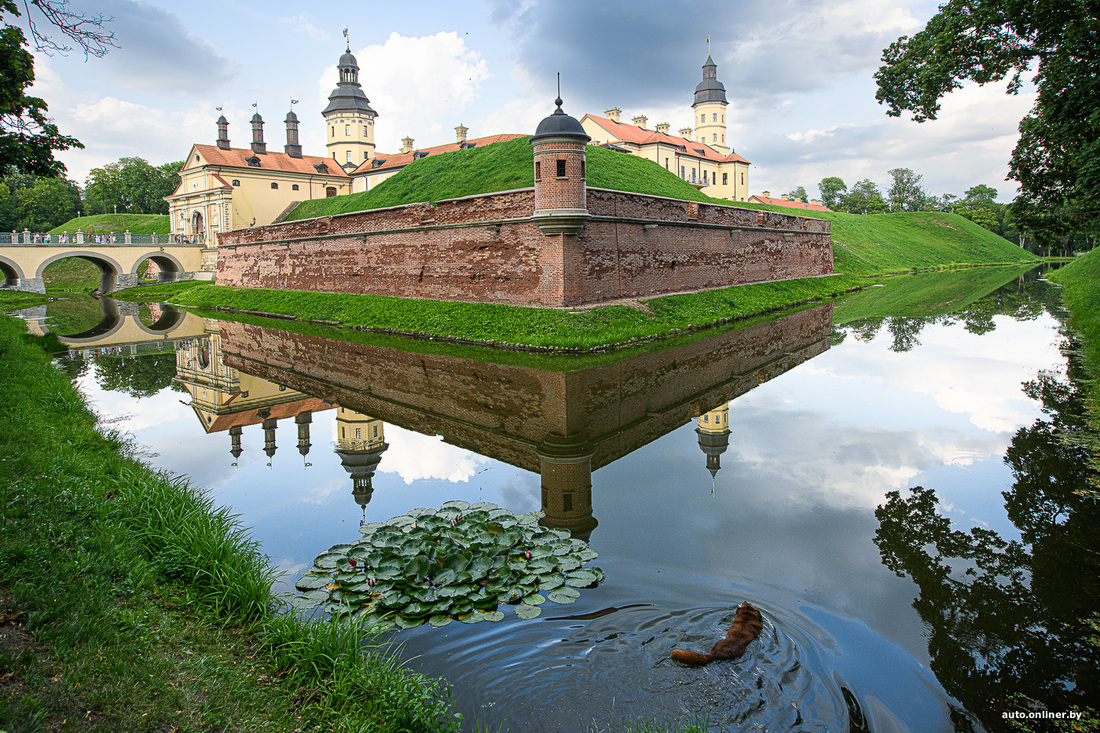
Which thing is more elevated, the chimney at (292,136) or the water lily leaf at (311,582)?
the chimney at (292,136)

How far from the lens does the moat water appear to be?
130 inches

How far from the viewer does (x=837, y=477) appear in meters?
6.57

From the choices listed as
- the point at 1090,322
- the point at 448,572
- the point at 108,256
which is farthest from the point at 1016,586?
the point at 108,256

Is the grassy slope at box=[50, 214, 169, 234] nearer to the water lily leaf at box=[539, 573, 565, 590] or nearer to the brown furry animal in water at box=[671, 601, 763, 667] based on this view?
the water lily leaf at box=[539, 573, 565, 590]

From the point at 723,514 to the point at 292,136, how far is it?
183 feet

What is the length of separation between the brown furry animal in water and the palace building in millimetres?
51382

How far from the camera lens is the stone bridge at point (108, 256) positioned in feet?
119

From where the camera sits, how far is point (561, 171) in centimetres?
1538

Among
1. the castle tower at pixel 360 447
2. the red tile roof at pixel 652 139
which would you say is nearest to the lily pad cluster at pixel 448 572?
the castle tower at pixel 360 447

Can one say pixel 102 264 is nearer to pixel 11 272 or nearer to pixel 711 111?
pixel 11 272

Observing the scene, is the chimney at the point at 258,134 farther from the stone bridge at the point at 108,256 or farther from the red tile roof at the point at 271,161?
the stone bridge at the point at 108,256

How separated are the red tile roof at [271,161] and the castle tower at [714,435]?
4581cm

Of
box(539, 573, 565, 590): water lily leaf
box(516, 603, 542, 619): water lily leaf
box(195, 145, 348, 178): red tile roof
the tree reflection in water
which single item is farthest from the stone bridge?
the tree reflection in water

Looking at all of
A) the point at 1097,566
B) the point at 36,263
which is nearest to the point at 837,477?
the point at 1097,566
